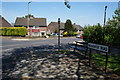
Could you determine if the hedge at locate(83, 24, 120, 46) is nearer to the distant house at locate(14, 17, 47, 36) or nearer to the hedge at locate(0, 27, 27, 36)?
the hedge at locate(0, 27, 27, 36)

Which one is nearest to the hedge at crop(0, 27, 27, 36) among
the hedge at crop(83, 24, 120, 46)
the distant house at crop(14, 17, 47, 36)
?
the distant house at crop(14, 17, 47, 36)

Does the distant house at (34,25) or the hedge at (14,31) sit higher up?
the distant house at (34,25)

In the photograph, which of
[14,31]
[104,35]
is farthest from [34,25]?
[104,35]

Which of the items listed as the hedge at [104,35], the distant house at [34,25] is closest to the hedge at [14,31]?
the distant house at [34,25]

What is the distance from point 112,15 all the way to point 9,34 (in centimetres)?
3123

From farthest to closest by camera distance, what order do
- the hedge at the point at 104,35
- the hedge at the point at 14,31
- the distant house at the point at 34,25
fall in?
the distant house at the point at 34,25, the hedge at the point at 14,31, the hedge at the point at 104,35

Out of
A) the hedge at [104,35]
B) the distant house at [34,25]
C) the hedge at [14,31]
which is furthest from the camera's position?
the distant house at [34,25]

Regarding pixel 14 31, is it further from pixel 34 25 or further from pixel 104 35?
pixel 104 35

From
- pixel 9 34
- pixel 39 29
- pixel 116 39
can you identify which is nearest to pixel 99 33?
pixel 116 39

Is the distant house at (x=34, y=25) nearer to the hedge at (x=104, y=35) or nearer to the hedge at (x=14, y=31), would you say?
the hedge at (x=14, y=31)

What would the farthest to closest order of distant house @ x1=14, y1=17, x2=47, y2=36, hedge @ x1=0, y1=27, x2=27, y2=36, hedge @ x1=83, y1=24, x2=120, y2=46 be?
distant house @ x1=14, y1=17, x2=47, y2=36, hedge @ x1=0, y1=27, x2=27, y2=36, hedge @ x1=83, y1=24, x2=120, y2=46

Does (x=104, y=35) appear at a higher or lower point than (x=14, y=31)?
lower

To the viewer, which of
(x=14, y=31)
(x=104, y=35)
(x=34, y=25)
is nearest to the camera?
(x=104, y=35)

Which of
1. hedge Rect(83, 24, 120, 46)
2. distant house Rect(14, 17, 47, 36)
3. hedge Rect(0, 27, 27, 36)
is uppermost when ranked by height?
distant house Rect(14, 17, 47, 36)
